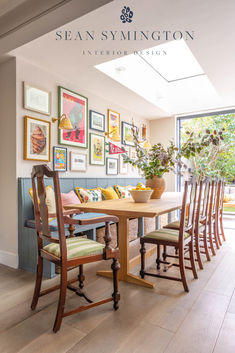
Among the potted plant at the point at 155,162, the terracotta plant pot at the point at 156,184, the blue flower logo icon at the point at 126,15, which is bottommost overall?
the terracotta plant pot at the point at 156,184

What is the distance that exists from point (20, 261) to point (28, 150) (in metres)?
1.34

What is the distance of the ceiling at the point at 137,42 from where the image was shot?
2.15 m

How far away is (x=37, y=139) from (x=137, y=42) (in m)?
1.69

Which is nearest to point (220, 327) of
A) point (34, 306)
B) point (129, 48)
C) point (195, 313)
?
point (195, 313)

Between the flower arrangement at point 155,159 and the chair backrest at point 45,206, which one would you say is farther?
the flower arrangement at point 155,159

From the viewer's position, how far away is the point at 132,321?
1.64 m

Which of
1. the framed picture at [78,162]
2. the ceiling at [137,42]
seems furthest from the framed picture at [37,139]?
the ceiling at [137,42]

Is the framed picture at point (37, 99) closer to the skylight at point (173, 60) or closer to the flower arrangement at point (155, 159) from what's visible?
the flower arrangement at point (155, 159)

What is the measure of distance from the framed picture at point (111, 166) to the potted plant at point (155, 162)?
5.74 ft

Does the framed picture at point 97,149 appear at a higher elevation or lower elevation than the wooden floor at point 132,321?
higher

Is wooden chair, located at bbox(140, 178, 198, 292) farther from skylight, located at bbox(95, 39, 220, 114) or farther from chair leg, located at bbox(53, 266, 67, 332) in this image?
skylight, located at bbox(95, 39, 220, 114)

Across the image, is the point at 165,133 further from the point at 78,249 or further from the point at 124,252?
the point at 78,249

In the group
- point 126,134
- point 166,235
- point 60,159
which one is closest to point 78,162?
point 60,159

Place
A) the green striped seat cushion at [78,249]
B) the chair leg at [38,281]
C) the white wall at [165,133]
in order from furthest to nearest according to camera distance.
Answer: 1. the white wall at [165,133]
2. the chair leg at [38,281]
3. the green striped seat cushion at [78,249]
